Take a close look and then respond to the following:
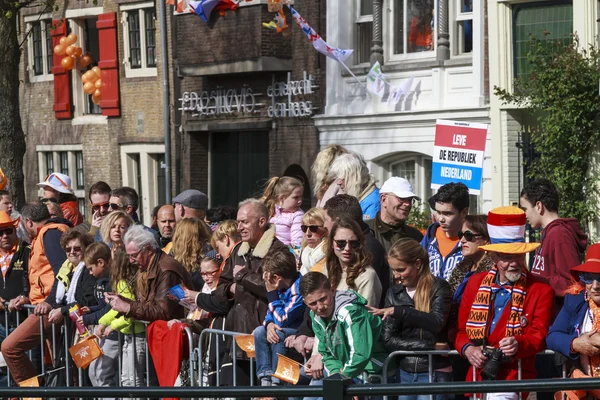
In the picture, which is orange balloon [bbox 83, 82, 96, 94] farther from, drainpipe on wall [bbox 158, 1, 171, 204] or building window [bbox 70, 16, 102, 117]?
drainpipe on wall [bbox 158, 1, 171, 204]

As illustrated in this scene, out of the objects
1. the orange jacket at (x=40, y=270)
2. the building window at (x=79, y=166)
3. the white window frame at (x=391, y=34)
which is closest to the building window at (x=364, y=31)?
the white window frame at (x=391, y=34)

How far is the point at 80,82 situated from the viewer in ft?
102

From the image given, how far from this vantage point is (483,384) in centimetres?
514

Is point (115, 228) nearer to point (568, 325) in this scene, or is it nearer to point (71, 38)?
point (568, 325)

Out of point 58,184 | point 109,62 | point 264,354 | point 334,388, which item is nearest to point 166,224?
point 58,184

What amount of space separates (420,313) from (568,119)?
452 inches

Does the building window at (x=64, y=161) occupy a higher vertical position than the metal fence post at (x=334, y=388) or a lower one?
higher

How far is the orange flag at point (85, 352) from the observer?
9945 mm

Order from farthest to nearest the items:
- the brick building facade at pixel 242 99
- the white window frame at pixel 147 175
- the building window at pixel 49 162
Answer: the building window at pixel 49 162
the white window frame at pixel 147 175
the brick building facade at pixel 242 99

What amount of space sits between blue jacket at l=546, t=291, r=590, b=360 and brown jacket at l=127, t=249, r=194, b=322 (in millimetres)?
3313

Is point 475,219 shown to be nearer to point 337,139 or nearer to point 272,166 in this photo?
point 337,139

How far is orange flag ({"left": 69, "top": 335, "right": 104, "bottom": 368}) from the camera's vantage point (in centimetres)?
995

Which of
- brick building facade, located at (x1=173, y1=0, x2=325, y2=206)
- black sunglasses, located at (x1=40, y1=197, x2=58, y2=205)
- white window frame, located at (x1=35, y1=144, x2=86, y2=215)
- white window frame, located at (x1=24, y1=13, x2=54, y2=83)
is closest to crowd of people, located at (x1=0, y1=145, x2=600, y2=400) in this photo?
black sunglasses, located at (x1=40, y1=197, x2=58, y2=205)

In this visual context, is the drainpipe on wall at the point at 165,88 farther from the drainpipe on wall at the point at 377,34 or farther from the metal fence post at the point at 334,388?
the metal fence post at the point at 334,388
